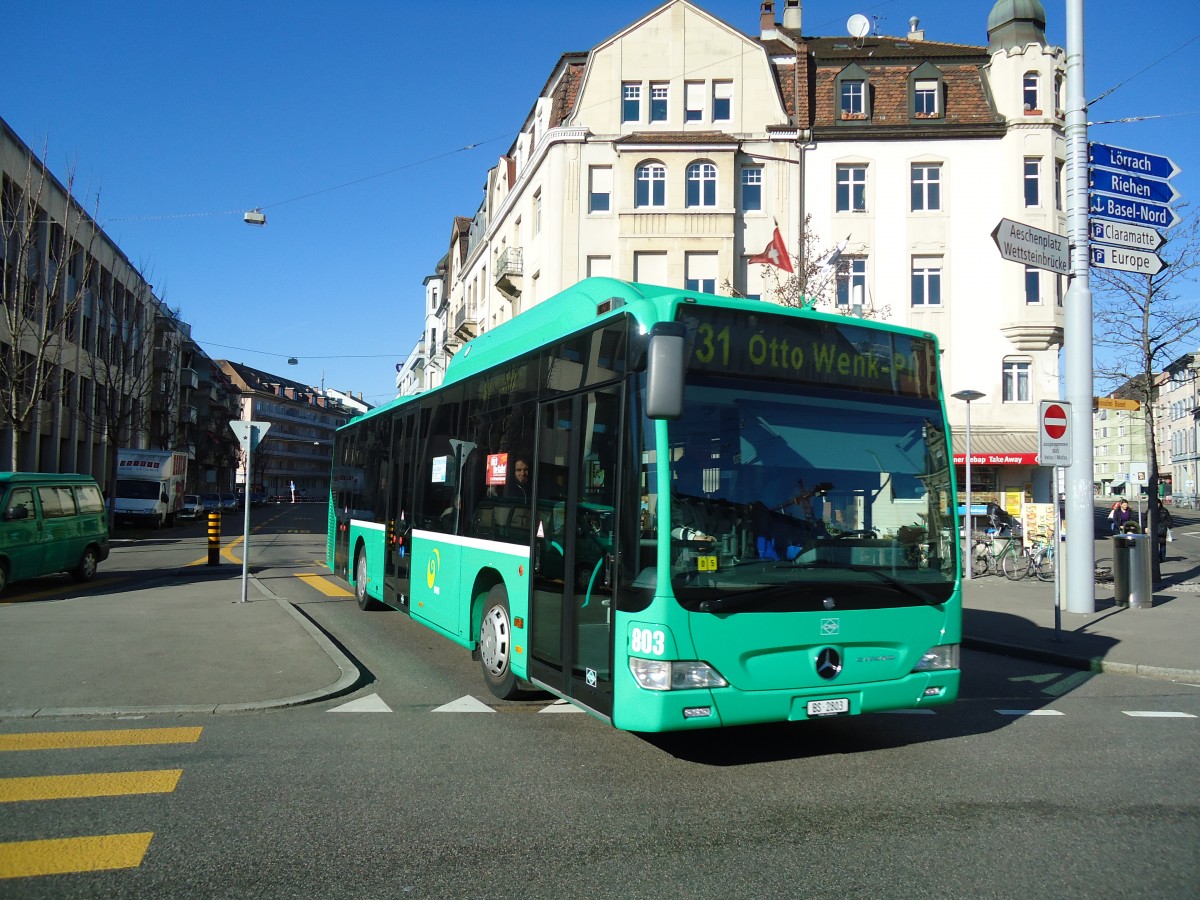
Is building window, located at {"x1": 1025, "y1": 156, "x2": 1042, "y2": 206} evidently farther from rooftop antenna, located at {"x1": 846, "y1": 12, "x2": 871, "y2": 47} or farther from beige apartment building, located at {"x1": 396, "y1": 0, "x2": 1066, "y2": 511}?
rooftop antenna, located at {"x1": 846, "y1": 12, "x2": 871, "y2": 47}

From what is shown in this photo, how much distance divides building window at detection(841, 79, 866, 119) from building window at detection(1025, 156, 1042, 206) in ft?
20.3

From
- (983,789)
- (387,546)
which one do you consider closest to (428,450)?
(387,546)

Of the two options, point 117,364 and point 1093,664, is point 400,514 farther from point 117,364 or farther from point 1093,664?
point 117,364

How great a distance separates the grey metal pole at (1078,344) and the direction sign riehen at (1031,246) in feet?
2.04

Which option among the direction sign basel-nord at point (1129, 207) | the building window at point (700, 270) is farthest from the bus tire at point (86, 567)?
the building window at point (700, 270)

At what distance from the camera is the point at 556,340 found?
23.7 feet

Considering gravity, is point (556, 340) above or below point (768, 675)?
above

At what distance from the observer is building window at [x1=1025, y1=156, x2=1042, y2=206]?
35.0m

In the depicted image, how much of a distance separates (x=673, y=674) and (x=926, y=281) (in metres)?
33.0

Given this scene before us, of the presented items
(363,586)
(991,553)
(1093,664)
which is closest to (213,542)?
(363,586)

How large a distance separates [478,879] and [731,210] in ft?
104

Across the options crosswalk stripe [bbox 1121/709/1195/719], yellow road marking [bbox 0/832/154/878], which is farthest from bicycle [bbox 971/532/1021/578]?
yellow road marking [bbox 0/832/154/878]

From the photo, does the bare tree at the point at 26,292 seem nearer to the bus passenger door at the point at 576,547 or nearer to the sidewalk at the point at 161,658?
the sidewalk at the point at 161,658

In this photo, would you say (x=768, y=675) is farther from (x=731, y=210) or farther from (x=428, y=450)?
(x=731, y=210)
